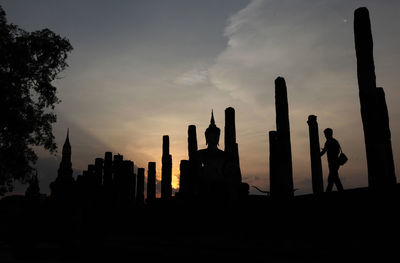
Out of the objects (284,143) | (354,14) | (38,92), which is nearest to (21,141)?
(38,92)

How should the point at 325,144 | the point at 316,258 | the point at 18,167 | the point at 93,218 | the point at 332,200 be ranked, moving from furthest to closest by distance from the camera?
the point at 18,167
the point at 325,144
the point at 332,200
the point at 93,218
the point at 316,258

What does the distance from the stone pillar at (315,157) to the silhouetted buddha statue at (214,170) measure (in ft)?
12.9

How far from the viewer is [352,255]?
475cm

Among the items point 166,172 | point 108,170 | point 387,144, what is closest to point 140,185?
point 108,170

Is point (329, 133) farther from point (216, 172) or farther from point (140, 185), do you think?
point (140, 185)

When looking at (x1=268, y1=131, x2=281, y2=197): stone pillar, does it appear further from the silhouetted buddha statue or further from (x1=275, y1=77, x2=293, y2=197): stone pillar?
the silhouetted buddha statue

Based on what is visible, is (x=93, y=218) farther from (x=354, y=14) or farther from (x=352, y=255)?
(x=354, y=14)

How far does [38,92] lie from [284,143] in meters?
14.6

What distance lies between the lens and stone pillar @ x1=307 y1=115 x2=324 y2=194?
13.8m

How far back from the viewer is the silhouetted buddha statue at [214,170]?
32.4 ft

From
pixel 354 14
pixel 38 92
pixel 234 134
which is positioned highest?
pixel 38 92

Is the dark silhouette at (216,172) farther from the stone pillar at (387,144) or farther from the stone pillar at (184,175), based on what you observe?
the stone pillar at (387,144)

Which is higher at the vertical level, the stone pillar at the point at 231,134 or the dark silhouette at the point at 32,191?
the stone pillar at the point at 231,134

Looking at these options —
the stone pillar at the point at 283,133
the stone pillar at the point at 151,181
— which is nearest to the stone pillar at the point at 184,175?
the stone pillar at the point at 283,133
